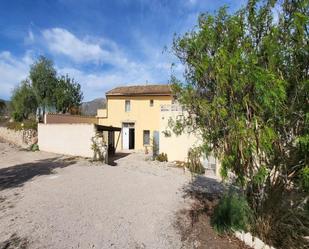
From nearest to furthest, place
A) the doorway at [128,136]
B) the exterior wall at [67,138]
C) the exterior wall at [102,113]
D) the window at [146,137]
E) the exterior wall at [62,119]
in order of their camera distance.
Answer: the exterior wall at [67,138] → the exterior wall at [62,119] → the window at [146,137] → the doorway at [128,136] → the exterior wall at [102,113]

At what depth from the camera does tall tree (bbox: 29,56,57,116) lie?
32.4 metres

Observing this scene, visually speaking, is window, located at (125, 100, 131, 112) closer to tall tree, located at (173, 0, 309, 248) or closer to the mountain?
the mountain

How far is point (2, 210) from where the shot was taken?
7301mm

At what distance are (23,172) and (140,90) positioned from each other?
1685 cm

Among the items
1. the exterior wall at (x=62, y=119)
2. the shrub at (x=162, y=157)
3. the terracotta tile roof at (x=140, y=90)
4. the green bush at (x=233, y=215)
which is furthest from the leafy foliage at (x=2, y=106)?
the green bush at (x=233, y=215)

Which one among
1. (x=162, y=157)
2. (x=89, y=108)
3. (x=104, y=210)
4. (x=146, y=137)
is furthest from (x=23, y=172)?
(x=89, y=108)

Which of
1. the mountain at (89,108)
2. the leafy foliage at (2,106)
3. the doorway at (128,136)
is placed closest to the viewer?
the doorway at (128,136)

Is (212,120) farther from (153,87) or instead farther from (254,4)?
(153,87)

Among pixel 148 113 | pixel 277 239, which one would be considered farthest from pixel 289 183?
Answer: pixel 148 113

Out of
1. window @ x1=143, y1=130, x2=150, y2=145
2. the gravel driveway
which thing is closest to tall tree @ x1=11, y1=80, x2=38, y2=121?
window @ x1=143, y1=130, x2=150, y2=145

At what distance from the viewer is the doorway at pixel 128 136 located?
26.5 metres

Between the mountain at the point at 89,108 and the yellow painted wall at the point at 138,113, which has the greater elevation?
the mountain at the point at 89,108

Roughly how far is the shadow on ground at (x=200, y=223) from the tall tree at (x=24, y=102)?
96.4 ft

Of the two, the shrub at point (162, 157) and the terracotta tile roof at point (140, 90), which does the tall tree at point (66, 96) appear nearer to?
the terracotta tile roof at point (140, 90)
